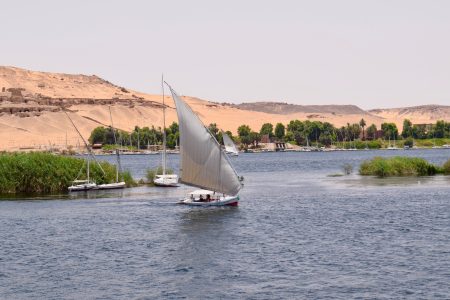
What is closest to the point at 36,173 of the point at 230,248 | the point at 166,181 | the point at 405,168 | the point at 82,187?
the point at 82,187

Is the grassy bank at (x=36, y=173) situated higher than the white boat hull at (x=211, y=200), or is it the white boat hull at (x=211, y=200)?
the grassy bank at (x=36, y=173)

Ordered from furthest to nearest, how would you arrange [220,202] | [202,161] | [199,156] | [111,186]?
1. [111,186]
2. [220,202]
3. [202,161]
4. [199,156]

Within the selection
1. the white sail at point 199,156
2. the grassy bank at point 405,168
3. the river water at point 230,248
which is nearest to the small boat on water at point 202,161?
the white sail at point 199,156

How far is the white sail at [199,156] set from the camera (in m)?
54.6

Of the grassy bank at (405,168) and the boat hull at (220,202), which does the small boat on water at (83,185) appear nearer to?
the boat hull at (220,202)

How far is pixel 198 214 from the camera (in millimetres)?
55500

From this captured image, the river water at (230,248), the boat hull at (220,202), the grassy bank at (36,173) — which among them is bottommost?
the river water at (230,248)

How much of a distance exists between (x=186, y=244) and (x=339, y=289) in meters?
12.9

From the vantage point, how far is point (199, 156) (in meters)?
55.5

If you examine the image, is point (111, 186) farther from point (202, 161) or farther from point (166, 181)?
point (202, 161)

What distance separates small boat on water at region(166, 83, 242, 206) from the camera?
5469cm

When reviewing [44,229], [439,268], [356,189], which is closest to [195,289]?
[439,268]

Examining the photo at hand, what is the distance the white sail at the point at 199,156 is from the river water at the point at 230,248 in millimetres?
2244

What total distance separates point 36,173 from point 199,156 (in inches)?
948
